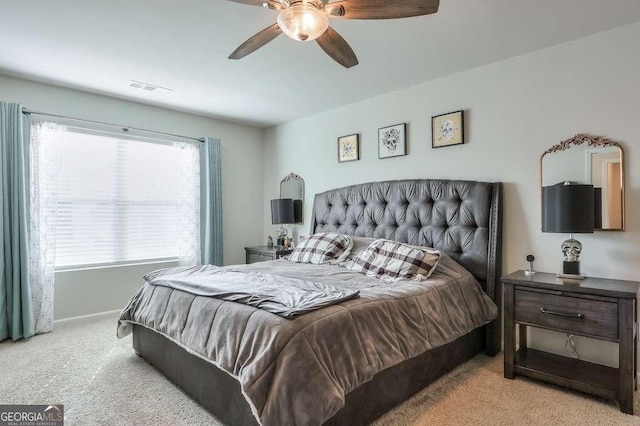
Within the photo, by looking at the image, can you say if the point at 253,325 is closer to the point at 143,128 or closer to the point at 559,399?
the point at 559,399

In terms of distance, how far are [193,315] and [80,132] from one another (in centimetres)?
274

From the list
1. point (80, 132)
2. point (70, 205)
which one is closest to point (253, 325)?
point (70, 205)

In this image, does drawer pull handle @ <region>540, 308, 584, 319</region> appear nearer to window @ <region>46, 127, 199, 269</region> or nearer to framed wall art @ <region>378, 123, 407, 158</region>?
framed wall art @ <region>378, 123, 407, 158</region>

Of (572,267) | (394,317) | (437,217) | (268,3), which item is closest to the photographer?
(268,3)

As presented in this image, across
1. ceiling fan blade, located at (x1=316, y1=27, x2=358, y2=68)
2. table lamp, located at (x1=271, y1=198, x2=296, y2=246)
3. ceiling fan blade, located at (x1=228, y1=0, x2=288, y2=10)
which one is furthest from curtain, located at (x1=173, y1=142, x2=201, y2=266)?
ceiling fan blade, located at (x1=228, y1=0, x2=288, y2=10)

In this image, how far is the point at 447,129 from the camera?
3.14 metres

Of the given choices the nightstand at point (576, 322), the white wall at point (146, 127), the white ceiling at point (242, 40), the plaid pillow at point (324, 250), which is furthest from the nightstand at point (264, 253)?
the nightstand at point (576, 322)

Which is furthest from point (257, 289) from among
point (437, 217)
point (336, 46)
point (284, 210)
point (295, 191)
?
point (295, 191)

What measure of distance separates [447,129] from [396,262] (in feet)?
4.37

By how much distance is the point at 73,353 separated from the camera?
2793mm

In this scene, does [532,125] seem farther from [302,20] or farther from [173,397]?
[173,397]

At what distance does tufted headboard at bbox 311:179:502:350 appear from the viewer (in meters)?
2.75

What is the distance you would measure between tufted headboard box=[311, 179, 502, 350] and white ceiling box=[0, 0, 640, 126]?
101cm

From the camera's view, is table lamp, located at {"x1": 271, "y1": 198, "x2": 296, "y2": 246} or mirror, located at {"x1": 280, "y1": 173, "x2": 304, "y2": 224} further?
mirror, located at {"x1": 280, "y1": 173, "x2": 304, "y2": 224}
